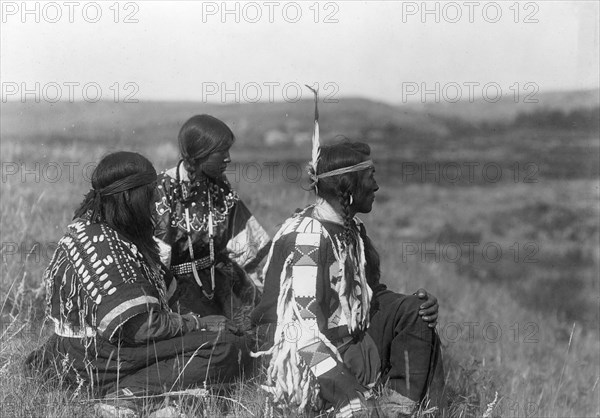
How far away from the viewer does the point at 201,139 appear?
4.55 metres

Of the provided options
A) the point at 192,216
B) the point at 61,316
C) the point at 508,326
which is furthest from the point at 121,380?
the point at 508,326

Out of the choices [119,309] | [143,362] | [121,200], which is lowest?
[143,362]

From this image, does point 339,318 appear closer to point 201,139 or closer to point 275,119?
point 201,139

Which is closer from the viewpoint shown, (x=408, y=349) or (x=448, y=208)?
(x=408, y=349)

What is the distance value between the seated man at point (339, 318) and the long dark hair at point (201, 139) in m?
1.02

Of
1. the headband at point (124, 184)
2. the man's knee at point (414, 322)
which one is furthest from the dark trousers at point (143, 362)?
the man's knee at point (414, 322)

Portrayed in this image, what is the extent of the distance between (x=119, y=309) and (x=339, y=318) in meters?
0.90

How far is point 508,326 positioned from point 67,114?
4.69 meters

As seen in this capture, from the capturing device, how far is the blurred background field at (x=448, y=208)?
523 cm

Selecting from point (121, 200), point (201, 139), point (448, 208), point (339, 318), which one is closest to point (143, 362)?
point (121, 200)

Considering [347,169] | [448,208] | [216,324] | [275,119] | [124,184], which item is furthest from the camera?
[448,208]

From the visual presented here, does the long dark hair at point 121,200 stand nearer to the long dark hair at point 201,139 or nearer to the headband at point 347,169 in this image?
the headband at point 347,169

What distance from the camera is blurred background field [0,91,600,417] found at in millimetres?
5234

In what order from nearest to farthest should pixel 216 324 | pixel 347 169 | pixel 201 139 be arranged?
pixel 347 169
pixel 216 324
pixel 201 139
